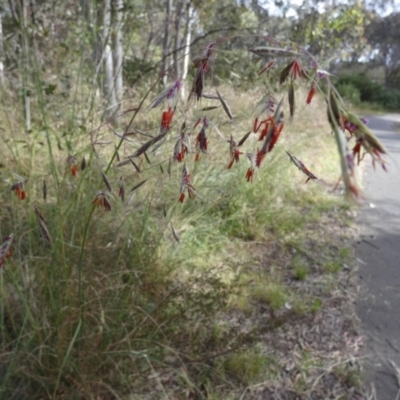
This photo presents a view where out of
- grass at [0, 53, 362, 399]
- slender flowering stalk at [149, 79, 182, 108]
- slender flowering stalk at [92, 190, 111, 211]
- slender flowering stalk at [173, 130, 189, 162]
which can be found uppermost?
slender flowering stalk at [149, 79, 182, 108]

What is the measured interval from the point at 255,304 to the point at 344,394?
73cm

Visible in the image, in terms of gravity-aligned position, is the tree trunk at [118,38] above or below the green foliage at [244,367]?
above

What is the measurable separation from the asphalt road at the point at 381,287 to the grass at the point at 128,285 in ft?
1.02

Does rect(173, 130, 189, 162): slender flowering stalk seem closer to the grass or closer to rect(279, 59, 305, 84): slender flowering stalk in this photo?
the grass

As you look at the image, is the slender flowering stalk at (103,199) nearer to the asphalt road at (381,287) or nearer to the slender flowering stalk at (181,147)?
the slender flowering stalk at (181,147)

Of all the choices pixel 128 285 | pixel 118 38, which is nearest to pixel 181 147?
A: pixel 128 285

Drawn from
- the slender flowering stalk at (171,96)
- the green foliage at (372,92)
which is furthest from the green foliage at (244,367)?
the green foliage at (372,92)

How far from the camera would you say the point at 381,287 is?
2871 mm

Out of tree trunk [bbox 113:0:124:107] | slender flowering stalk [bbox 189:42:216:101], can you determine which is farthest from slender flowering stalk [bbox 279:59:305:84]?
tree trunk [bbox 113:0:124:107]

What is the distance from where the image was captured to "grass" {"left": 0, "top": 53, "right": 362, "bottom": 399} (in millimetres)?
1463

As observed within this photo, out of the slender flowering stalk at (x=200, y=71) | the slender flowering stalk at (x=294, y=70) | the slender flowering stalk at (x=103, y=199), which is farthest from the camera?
the slender flowering stalk at (x=103, y=199)

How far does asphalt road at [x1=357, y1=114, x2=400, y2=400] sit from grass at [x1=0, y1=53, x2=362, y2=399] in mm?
311

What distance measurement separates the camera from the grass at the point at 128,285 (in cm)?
146

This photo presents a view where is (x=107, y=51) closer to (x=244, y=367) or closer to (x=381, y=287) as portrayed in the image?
(x=244, y=367)
